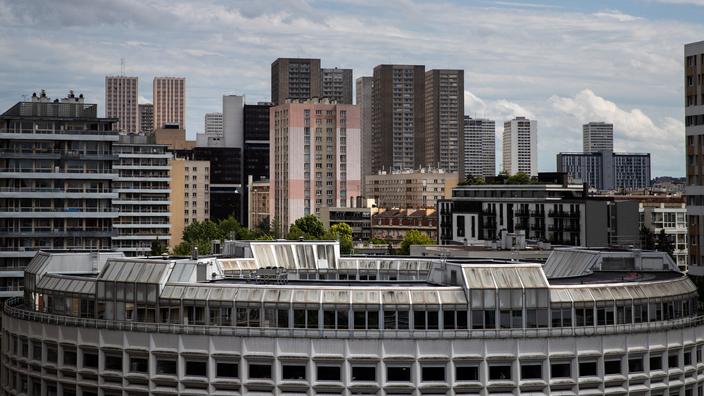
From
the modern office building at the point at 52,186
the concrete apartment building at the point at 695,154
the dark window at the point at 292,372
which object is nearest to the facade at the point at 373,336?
the dark window at the point at 292,372

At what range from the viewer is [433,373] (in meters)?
85.8

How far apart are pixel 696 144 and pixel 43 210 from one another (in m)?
92.1

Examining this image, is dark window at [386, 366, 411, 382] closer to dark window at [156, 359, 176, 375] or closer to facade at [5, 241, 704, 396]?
facade at [5, 241, 704, 396]

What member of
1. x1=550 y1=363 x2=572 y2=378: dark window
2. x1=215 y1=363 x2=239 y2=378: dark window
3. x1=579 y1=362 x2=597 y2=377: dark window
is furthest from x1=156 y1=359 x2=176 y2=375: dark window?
x1=579 y1=362 x2=597 y2=377: dark window

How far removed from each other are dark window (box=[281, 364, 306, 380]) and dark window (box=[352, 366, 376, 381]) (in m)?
4.04

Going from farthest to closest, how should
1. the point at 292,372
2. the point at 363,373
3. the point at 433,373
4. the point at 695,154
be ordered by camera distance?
the point at 695,154
the point at 292,372
the point at 433,373
the point at 363,373

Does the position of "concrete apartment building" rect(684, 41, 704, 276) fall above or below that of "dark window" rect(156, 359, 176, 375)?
above

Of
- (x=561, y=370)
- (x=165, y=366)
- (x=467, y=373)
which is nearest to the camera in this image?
(x=467, y=373)

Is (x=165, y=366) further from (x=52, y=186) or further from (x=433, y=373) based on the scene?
(x=52, y=186)

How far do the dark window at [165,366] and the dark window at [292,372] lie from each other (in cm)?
980

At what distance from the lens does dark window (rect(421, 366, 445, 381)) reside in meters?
85.6

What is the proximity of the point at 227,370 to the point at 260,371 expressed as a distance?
2.75 metres

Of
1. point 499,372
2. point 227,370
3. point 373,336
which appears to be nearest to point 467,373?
point 499,372

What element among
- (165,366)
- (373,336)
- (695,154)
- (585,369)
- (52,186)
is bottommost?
(585,369)
